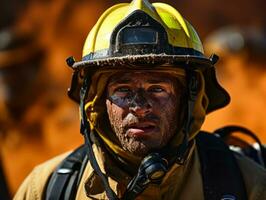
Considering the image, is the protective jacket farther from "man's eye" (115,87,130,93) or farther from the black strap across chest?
"man's eye" (115,87,130,93)

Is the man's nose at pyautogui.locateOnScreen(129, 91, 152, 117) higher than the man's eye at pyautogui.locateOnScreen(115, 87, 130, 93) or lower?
lower

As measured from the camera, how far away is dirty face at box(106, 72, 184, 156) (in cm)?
384

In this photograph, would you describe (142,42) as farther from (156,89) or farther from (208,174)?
(208,174)

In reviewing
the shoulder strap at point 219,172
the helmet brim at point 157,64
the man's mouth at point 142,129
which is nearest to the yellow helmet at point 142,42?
the helmet brim at point 157,64

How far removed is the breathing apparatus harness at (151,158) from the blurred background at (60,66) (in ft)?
19.6

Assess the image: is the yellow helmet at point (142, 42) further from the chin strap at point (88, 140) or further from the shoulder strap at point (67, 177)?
the shoulder strap at point (67, 177)

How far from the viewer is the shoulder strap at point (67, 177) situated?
410 cm

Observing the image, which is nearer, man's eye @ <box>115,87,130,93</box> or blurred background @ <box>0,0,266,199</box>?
man's eye @ <box>115,87,130,93</box>

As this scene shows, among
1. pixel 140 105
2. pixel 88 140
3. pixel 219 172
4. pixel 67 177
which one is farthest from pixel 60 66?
pixel 140 105

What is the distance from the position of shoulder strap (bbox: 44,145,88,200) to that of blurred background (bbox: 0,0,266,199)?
580cm

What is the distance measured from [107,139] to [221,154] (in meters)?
0.57

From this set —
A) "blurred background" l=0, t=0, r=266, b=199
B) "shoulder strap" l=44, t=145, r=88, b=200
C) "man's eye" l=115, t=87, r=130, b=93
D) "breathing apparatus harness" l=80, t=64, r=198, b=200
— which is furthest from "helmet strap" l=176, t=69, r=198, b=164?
"blurred background" l=0, t=0, r=266, b=199

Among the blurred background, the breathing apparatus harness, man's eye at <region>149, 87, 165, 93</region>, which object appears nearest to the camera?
the breathing apparatus harness

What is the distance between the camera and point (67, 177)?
13.7 feet
